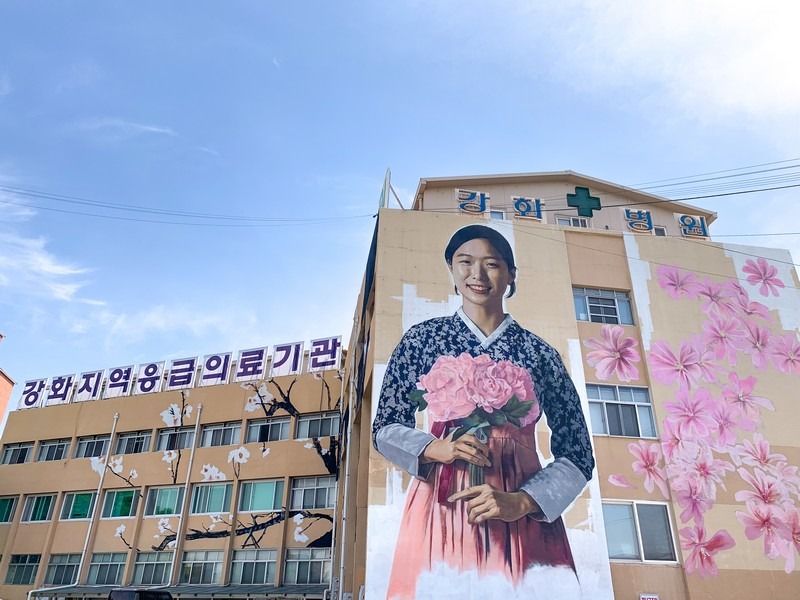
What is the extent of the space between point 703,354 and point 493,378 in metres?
6.07

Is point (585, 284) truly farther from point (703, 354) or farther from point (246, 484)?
point (246, 484)

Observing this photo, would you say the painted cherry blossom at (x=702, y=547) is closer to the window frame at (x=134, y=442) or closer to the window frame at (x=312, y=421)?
the window frame at (x=312, y=421)

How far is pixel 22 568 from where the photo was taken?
2716 centimetres

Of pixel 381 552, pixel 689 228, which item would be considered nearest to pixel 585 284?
pixel 689 228

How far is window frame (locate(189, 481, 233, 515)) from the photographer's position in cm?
2525

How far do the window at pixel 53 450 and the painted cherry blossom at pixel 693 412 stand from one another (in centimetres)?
2699

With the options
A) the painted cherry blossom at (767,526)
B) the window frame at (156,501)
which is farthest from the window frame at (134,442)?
the painted cherry blossom at (767,526)

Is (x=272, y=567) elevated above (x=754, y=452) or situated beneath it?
situated beneath

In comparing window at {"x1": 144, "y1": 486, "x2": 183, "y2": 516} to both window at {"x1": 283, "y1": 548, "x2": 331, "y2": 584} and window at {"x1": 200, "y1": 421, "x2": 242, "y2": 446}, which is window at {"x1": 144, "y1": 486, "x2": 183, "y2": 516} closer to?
window at {"x1": 200, "y1": 421, "x2": 242, "y2": 446}

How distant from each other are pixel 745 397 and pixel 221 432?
2054cm

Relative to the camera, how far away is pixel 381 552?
12.9m

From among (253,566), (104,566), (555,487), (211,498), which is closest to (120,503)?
(104,566)

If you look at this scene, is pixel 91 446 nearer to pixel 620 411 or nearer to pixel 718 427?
pixel 620 411

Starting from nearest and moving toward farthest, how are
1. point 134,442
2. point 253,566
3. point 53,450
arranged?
point 253,566, point 134,442, point 53,450
